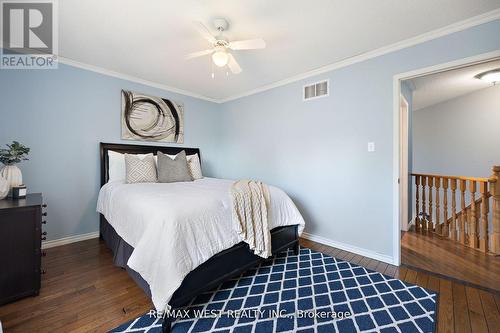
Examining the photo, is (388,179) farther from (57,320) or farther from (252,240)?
(57,320)

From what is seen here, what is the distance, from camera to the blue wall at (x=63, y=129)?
2.56 metres

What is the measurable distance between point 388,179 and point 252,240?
5.62 feet

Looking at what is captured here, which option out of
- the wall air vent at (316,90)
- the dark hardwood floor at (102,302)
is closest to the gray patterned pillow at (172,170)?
the dark hardwood floor at (102,302)

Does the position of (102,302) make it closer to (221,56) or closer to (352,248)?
(221,56)

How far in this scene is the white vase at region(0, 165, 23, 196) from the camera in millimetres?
2031

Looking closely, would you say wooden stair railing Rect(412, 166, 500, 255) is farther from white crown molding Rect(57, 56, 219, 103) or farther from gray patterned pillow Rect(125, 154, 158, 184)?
white crown molding Rect(57, 56, 219, 103)

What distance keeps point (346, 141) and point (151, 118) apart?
302 centimetres

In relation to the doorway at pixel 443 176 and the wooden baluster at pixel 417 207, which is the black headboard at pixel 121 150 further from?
the wooden baluster at pixel 417 207

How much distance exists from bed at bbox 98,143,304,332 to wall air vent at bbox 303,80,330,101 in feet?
5.47

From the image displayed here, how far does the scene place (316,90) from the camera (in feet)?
10.2

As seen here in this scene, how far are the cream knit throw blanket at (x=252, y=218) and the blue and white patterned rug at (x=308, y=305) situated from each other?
13.1 inches

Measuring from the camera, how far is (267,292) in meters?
1.89

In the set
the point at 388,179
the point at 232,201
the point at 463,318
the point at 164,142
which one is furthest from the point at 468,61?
the point at 164,142

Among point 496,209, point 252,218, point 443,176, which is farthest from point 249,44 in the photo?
point 496,209
